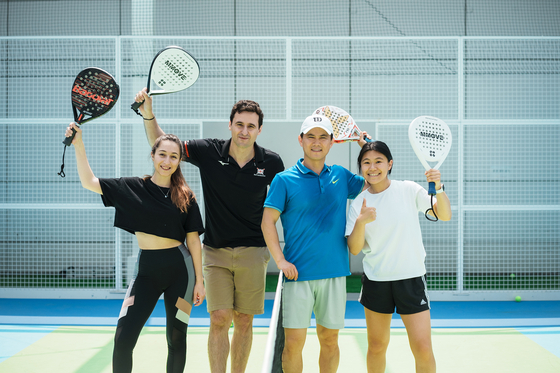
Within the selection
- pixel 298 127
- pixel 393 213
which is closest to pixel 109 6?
pixel 298 127

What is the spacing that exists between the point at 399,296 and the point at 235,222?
1.18 metres

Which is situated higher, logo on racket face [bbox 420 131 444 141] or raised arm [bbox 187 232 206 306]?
logo on racket face [bbox 420 131 444 141]

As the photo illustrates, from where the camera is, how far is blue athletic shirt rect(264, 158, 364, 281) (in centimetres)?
249

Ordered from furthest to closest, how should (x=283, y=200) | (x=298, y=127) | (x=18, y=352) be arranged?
1. (x=298, y=127)
2. (x=18, y=352)
3. (x=283, y=200)

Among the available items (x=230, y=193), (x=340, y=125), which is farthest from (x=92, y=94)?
(x=340, y=125)

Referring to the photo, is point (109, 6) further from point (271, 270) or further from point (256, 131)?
point (256, 131)

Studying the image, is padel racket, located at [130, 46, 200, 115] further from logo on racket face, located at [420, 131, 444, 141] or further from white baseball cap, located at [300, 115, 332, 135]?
logo on racket face, located at [420, 131, 444, 141]

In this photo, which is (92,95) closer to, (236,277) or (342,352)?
(236,277)

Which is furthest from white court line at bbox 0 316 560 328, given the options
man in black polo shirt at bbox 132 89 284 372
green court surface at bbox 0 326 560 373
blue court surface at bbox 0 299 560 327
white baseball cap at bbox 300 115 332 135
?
white baseball cap at bbox 300 115 332 135

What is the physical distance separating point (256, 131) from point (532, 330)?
12.3 ft

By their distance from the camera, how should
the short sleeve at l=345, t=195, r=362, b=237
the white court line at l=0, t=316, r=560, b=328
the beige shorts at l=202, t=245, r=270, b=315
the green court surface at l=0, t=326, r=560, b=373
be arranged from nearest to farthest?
the short sleeve at l=345, t=195, r=362, b=237 → the beige shorts at l=202, t=245, r=270, b=315 → the green court surface at l=0, t=326, r=560, b=373 → the white court line at l=0, t=316, r=560, b=328

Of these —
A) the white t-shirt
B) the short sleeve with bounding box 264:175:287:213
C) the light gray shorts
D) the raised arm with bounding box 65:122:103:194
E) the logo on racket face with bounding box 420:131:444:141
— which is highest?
the logo on racket face with bounding box 420:131:444:141

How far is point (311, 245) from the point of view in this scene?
2486 mm

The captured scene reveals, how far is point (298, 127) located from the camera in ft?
18.5
